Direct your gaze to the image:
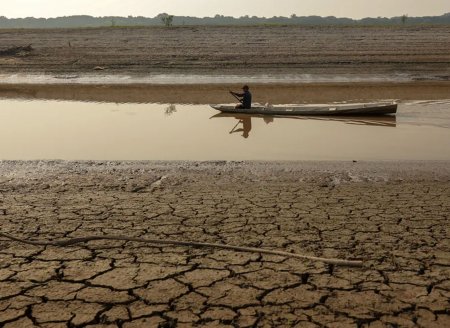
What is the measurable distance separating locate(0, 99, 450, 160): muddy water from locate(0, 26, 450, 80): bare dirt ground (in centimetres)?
943

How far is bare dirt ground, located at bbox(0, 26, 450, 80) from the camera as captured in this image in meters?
23.8

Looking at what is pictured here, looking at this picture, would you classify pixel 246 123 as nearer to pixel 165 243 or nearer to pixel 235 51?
pixel 165 243

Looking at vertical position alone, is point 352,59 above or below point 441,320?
above

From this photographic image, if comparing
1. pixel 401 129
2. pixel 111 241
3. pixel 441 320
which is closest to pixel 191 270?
pixel 111 241

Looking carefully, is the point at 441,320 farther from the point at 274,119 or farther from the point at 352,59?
the point at 352,59

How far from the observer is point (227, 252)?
4.61 meters

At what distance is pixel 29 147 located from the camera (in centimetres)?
973

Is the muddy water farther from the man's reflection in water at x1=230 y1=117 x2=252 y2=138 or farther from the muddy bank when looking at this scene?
the muddy bank

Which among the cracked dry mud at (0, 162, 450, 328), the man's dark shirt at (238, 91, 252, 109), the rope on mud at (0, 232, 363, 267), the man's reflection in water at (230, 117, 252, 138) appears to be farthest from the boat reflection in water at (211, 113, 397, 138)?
the rope on mud at (0, 232, 363, 267)

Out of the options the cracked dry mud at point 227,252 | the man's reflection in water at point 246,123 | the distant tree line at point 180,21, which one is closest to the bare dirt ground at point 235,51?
the man's reflection in water at point 246,123

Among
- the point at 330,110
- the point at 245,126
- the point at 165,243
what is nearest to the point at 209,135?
the point at 245,126

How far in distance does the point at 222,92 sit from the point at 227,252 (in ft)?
47.2

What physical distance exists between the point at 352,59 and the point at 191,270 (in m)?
22.5

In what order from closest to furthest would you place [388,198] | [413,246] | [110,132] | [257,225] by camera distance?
[413,246]
[257,225]
[388,198]
[110,132]
